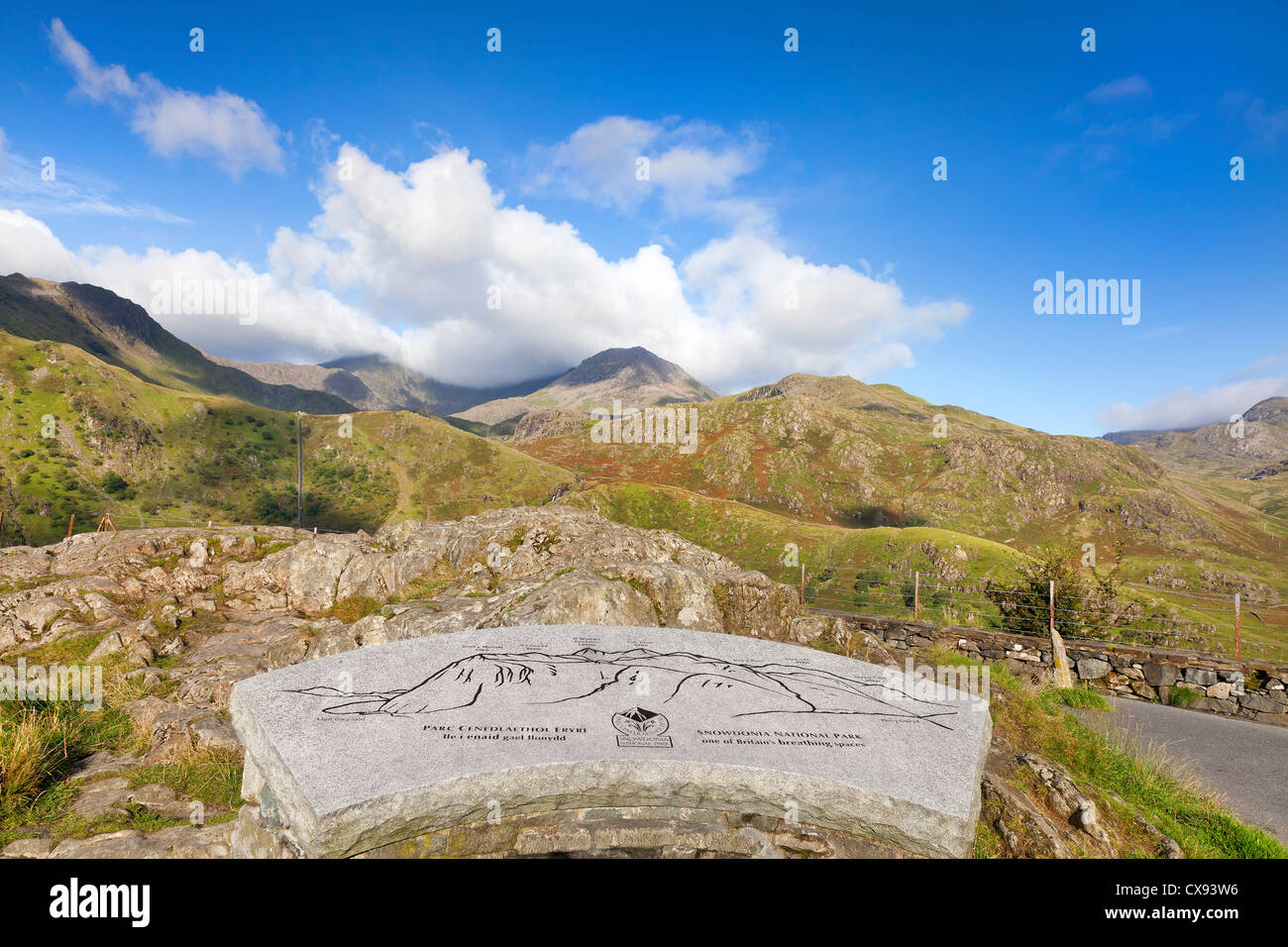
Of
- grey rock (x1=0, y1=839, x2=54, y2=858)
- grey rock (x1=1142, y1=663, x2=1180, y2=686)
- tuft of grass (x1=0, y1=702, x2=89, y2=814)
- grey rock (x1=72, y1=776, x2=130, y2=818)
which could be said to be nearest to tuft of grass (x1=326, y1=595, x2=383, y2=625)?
tuft of grass (x1=0, y1=702, x2=89, y2=814)

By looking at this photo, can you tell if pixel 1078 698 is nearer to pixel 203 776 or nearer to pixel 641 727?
pixel 641 727

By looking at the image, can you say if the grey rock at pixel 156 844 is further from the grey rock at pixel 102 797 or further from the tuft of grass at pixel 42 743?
the tuft of grass at pixel 42 743

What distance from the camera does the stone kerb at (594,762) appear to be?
13.0 ft

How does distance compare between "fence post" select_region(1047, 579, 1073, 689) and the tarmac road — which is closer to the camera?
the tarmac road

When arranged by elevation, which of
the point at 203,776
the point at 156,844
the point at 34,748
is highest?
the point at 34,748

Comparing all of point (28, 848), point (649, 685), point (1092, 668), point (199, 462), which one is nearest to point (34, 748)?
point (28, 848)

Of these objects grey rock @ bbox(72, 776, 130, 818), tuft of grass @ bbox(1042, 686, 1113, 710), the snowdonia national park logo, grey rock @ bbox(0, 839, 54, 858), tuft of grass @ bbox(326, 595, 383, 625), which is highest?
the snowdonia national park logo

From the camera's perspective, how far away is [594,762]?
13.9ft

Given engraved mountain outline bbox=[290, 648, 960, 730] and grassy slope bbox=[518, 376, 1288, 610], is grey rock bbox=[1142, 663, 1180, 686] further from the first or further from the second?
grassy slope bbox=[518, 376, 1288, 610]

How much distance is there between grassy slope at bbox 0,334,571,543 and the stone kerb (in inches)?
3456

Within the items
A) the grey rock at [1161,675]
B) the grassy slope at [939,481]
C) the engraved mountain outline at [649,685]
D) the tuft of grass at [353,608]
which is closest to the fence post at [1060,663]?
the grey rock at [1161,675]

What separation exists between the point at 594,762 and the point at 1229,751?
32.1ft

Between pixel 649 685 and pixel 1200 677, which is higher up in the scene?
pixel 649 685

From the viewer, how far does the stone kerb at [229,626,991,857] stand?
3949 mm
